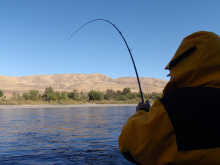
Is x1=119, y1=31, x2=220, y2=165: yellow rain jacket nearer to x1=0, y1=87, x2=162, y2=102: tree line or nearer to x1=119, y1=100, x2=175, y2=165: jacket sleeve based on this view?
x1=119, y1=100, x2=175, y2=165: jacket sleeve

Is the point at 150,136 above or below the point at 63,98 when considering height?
below

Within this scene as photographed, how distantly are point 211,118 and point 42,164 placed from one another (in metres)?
4.52

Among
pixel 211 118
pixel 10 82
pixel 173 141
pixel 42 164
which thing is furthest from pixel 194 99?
pixel 10 82

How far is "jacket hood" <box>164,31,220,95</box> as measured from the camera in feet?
4.77

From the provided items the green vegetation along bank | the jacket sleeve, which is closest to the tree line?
the green vegetation along bank

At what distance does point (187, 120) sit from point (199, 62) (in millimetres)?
336

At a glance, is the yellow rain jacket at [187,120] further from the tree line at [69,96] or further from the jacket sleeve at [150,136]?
the tree line at [69,96]

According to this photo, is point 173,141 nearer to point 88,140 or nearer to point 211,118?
point 211,118

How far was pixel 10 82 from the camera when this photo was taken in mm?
101312

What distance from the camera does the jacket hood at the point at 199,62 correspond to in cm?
146

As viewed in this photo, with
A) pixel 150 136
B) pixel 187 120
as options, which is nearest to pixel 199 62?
pixel 187 120

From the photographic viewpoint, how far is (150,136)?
1.45 m

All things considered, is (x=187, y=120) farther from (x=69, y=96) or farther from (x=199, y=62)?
(x=69, y=96)

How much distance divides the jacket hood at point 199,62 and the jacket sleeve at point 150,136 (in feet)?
0.76
